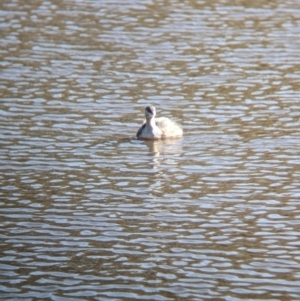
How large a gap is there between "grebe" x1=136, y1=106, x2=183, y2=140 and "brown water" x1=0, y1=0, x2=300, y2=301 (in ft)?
0.39

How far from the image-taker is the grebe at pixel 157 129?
46.5 ft

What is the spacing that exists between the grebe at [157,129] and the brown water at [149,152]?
119 mm

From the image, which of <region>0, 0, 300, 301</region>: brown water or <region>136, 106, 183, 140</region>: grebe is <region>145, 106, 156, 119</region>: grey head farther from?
<region>0, 0, 300, 301</region>: brown water

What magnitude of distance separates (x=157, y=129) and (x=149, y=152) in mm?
545

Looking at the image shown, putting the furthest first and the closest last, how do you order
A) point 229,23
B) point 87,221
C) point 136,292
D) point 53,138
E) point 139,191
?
1. point 229,23
2. point 53,138
3. point 139,191
4. point 87,221
5. point 136,292

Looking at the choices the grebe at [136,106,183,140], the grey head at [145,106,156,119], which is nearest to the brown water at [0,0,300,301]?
the grebe at [136,106,183,140]

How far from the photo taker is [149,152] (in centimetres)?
1381

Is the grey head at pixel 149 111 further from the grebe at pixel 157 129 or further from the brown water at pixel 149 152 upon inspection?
the brown water at pixel 149 152

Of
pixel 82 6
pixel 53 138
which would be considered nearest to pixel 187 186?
pixel 53 138

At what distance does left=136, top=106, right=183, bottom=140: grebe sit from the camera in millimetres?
14188

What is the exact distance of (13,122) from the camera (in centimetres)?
1475

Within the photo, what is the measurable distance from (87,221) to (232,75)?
20.8 ft

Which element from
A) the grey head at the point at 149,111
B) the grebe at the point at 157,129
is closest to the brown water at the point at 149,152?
the grebe at the point at 157,129

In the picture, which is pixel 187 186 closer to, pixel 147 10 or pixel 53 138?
pixel 53 138
